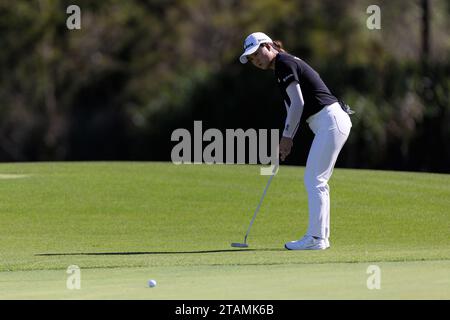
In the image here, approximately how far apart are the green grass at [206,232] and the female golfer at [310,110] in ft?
2.38

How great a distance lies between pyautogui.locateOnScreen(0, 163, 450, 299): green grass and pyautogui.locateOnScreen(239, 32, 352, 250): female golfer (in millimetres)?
724

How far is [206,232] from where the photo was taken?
1545 cm

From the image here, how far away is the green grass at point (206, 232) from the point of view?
29.7 feet

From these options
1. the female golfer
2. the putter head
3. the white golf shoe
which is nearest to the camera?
the female golfer

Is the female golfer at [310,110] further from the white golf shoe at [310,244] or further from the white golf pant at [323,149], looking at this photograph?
the white golf shoe at [310,244]

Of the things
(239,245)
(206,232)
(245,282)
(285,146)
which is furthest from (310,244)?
(206,232)

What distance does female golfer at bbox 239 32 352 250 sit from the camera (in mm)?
11758

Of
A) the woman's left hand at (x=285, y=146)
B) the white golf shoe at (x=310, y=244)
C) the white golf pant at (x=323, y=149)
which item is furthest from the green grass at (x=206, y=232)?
the woman's left hand at (x=285, y=146)

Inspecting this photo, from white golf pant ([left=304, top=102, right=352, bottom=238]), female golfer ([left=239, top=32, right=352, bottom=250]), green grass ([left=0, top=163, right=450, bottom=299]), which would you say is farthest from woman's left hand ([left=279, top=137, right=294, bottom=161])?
green grass ([left=0, top=163, right=450, bottom=299])

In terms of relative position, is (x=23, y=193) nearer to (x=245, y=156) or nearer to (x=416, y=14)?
(x=245, y=156)

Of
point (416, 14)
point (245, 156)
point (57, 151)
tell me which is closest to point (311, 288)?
point (245, 156)

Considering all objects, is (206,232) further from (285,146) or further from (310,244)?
(285,146)

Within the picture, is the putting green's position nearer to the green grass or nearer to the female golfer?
the green grass

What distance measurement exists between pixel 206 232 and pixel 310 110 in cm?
395
